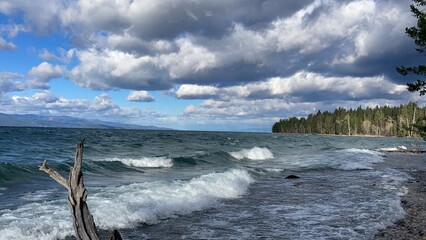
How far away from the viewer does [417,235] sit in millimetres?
10914

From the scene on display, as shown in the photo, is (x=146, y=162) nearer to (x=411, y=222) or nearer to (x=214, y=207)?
(x=214, y=207)

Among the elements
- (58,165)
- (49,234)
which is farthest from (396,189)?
(58,165)

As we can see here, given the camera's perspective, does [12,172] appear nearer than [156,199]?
No

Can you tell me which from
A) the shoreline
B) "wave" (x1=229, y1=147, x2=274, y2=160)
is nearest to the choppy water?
the shoreline

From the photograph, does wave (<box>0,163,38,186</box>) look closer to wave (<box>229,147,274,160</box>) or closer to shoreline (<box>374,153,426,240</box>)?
shoreline (<box>374,153,426,240</box>)

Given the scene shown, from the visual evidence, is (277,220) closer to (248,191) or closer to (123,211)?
(123,211)

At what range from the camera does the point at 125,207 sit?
1349 centimetres

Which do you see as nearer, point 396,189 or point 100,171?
point 396,189

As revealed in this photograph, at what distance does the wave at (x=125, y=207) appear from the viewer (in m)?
10.7

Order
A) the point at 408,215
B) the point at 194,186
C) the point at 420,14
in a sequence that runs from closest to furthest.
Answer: the point at 408,215, the point at 194,186, the point at 420,14

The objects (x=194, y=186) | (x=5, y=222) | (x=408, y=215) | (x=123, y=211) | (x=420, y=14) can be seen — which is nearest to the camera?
(x=5, y=222)

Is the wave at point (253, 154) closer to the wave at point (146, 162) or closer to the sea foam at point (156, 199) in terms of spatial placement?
the wave at point (146, 162)

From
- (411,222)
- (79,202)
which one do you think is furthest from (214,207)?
(79,202)

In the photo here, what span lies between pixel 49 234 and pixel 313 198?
12.1 metres
